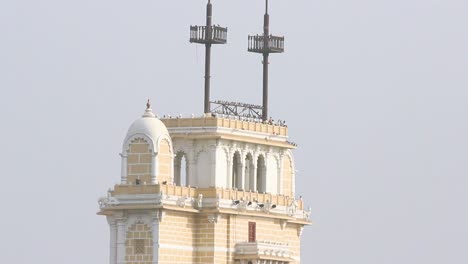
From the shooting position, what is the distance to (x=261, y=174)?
19112 centimetres

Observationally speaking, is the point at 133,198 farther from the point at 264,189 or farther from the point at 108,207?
the point at 264,189

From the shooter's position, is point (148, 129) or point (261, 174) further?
point (261, 174)

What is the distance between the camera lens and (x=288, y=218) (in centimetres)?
19250

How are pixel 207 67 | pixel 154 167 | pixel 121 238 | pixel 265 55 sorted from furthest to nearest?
pixel 265 55 < pixel 207 67 < pixel 121 238 < pixel 154 167

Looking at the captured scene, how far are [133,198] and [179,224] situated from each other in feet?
14.8

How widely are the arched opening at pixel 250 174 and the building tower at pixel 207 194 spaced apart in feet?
0.21

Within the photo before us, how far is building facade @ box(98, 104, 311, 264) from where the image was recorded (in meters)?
180

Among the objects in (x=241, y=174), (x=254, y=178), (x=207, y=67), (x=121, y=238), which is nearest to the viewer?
(x=121, y=238)

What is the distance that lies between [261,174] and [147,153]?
14298mm

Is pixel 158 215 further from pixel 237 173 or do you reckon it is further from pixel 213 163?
pixel 237 173

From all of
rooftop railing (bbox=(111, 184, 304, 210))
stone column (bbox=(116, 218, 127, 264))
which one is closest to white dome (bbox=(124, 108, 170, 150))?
rooftop railing (bbox=(111, 184, 304, 210))

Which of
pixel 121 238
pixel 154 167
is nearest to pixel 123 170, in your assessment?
pixel 154 167

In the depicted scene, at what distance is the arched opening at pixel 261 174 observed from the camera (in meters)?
191

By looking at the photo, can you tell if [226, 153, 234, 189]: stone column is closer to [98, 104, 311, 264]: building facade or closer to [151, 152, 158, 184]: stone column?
[98, 104, 311, 264]: building facade
